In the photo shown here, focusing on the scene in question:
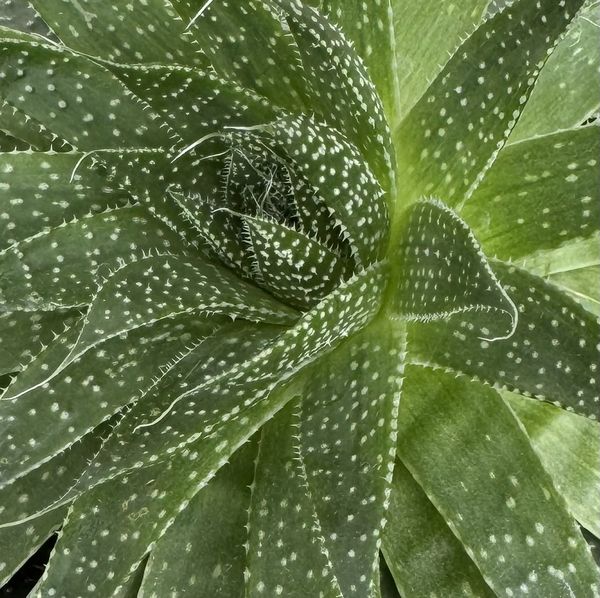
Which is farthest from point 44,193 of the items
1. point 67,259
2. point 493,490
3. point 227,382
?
point 493,490

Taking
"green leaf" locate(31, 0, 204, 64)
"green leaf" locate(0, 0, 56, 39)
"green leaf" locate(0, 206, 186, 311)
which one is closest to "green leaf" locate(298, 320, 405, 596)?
"green leaf" locate(0, 206, 186, 311)

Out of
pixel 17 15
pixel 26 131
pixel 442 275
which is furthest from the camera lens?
pixel 17 15

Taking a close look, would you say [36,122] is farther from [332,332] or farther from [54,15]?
[332,332]

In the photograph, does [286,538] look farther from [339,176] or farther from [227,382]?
[339,176]

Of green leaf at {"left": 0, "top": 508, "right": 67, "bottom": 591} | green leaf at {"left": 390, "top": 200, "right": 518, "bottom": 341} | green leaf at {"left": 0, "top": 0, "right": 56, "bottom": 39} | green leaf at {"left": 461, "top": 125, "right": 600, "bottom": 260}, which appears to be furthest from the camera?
green leaf at {"left": 0, "top": 0, "right": 56, "bottom": 39}

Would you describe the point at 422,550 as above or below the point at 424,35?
below

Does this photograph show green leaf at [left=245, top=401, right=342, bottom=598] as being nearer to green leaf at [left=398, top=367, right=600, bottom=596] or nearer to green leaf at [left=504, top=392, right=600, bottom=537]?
green leaf at [left=398, top=367, right=600, bottom=596]
